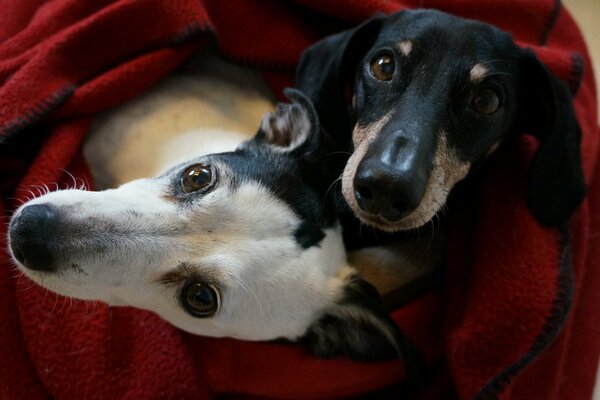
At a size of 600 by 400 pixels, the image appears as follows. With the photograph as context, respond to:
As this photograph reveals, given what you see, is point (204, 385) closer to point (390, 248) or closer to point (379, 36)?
point (390, 248)

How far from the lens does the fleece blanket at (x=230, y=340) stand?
122cm

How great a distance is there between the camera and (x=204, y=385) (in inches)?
50.3

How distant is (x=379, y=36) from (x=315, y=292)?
24.5 inches

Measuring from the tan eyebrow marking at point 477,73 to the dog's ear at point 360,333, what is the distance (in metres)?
0.48

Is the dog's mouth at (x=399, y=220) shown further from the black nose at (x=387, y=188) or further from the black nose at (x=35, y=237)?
the black nose at (x=35, y=237)

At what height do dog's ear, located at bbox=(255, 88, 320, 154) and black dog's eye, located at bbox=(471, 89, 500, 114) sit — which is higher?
black dog's eye, located at bbox=(471, 89, 500, 114)

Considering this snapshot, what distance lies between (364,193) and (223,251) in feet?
0.91

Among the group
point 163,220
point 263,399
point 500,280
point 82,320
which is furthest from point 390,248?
point 82,320

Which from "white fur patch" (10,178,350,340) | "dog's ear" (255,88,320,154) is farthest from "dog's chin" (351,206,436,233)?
"dog's ear" (255,88,320,154)

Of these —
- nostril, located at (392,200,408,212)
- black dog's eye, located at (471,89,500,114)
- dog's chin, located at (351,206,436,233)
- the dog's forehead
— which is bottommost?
dog's chin, located at (351,206,436,233)

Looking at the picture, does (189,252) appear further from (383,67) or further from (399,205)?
(383,67)

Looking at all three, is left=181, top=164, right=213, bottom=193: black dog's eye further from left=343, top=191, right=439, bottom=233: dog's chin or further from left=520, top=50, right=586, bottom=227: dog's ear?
left=520, top=50, right=586, bottom=227: dog's ear

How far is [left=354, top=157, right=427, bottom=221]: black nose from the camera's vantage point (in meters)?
1.00

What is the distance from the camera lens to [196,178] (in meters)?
1.11
